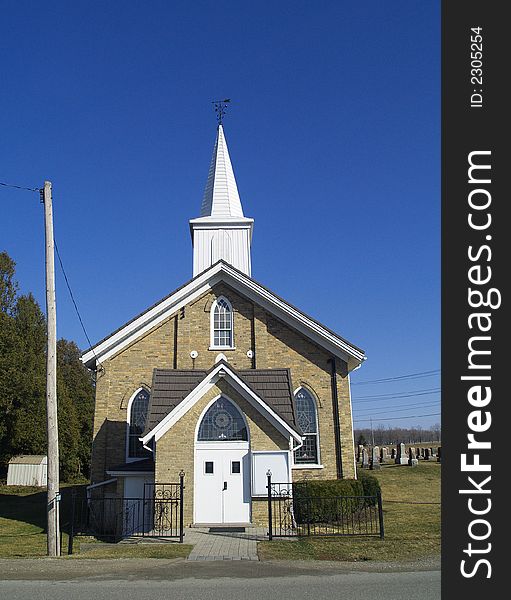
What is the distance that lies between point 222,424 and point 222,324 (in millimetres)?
5391

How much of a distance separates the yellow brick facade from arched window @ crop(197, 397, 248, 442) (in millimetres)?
3813

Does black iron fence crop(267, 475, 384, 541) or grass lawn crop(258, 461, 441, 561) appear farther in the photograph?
black iron fence crop(267, 475, 384, 541)

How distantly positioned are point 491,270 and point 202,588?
7.05 metres

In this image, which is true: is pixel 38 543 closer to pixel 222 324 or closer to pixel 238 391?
pixel 238 391

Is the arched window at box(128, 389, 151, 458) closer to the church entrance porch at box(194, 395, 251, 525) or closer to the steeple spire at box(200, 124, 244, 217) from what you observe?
the church entrance porch at box(194, 395, 251, 525)

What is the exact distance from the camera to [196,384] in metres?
18.3

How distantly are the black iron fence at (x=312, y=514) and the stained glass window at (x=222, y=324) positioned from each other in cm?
590

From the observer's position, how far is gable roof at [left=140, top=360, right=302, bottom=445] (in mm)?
17547

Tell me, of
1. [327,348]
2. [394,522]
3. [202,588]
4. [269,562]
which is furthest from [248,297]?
[202,588]

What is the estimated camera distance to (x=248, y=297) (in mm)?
22516

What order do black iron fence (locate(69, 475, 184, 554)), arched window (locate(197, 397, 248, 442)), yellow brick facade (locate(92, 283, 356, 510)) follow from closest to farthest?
black iron fence (locate(69, 475, 184, 554))
arched window (locate(197, 397, 248, 442))
yellow brick facade (locate(92, 283, 356, 510))

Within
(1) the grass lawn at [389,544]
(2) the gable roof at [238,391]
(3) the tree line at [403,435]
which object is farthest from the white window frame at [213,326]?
(3) the tree line at [403,435]

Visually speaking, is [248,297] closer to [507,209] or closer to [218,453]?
[218,453]

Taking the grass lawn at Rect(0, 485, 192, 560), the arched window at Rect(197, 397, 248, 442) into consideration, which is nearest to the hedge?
the arched window at Rect(197, 397, 248, 442)
